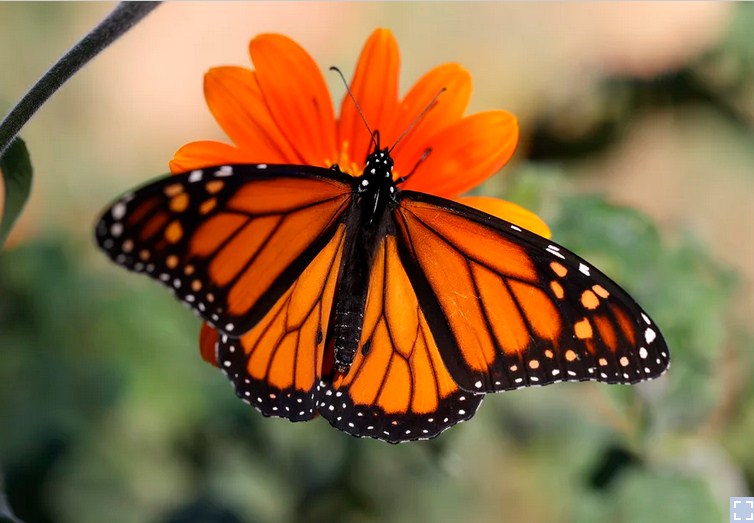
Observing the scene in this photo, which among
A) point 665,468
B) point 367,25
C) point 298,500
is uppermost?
point 367,25

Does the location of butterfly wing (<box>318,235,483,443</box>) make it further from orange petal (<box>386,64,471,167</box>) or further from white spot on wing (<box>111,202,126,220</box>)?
white spot on wing (<box>111,202,126,220</box>)

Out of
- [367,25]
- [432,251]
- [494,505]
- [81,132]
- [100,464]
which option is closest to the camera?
[432,251]

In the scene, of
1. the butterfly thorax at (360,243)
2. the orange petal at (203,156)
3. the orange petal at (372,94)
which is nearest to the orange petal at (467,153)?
the orange petal at (372,94)

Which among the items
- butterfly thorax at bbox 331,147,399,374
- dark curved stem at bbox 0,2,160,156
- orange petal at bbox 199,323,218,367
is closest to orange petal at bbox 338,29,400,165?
butterfly thorax at bbox 331,147,399,374

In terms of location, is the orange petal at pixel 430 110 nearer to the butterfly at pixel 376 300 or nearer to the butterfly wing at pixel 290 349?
the butterfly at pixel 376 300

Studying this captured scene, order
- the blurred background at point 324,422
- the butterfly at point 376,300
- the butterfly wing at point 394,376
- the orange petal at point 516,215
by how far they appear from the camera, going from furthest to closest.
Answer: the blurred background at point 324,422 < the orange petal at point 516,215 < the butterfly wing at point 394,376 < the butterfly at point 376,300

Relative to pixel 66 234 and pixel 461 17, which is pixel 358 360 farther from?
pixel 461 17

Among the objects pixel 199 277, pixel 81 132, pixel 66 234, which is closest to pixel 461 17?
pixel 81 132
